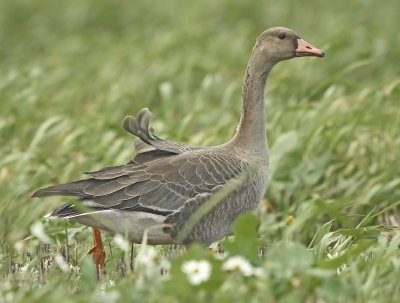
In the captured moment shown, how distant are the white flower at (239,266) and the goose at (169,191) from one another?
965mm

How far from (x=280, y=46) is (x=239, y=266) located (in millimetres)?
2537

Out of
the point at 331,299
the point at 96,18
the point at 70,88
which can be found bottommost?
the point at 331,299

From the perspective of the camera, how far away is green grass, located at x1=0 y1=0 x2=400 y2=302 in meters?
4.89

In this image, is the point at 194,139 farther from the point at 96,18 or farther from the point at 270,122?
the point at 96,18

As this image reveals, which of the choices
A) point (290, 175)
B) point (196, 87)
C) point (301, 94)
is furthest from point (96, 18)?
point (290, 175)

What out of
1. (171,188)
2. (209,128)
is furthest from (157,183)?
(209,128)

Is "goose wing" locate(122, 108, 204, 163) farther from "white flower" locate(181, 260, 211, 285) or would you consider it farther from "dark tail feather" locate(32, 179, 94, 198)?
"white flower" locate(181, 260, 211, 285)

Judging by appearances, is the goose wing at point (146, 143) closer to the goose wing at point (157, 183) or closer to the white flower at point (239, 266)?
the goose wing at point (157, 183)

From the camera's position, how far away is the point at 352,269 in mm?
5078

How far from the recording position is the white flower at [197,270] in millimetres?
4621

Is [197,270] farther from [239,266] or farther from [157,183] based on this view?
[157,183]

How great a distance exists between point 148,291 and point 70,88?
22.3ft

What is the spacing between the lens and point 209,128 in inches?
378

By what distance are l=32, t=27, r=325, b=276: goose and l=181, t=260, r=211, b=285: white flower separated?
1103 millimetres
